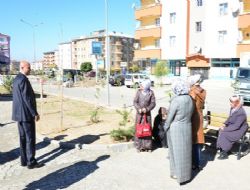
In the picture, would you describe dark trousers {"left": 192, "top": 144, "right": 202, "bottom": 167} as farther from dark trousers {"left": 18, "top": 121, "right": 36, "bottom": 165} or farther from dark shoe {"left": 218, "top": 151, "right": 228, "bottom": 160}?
dark trousers {"left": 18, "top": 121, "right": 36, "bottom": 165}

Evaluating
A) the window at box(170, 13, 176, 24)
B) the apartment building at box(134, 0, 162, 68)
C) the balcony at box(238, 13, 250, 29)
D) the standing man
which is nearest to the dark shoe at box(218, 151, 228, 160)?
the standing man

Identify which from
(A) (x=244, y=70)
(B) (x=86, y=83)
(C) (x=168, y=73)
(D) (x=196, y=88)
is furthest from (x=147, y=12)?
(D) (x=196, y=88)

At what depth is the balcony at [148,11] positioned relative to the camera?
47.0 meters

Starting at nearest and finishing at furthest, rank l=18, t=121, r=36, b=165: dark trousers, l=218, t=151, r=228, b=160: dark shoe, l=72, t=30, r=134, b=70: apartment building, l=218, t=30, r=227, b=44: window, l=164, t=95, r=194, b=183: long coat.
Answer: l=164, t=95, r=194, b=183: long coat < l=18, t=121, r=36, b=165: dark trousers < l=218, t=151, r=228, b=160: dark shoe < l=218, t=30, r=227, b=44: window < l=72, t=30, r=134, b=70: apartment building

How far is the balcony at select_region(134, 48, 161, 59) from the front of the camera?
154 ft

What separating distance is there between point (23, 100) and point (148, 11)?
4287cm

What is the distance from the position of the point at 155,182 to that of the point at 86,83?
38.8 metres

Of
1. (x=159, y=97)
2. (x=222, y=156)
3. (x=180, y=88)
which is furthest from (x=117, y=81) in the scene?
(x=180, y=88)

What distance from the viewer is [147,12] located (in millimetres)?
48094

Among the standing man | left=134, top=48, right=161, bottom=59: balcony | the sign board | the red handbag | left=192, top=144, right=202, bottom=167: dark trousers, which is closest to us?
the standing man

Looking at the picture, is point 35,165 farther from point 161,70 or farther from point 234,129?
point 161,70

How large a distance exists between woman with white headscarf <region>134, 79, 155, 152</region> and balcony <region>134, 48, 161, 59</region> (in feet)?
129

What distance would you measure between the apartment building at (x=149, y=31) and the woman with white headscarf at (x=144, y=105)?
3915cm

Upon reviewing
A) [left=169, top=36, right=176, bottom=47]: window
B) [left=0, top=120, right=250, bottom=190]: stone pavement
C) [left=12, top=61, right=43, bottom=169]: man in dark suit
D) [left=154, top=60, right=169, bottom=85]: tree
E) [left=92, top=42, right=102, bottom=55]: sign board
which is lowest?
[left=0, top=120, right=250, bottom=190]: stone pavement
